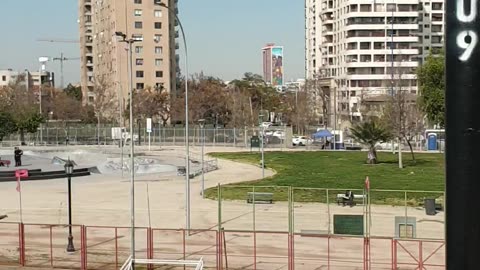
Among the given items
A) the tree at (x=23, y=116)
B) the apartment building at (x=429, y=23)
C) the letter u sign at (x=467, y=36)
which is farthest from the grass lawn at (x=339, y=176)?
the apartment building at (x=429, y=23)

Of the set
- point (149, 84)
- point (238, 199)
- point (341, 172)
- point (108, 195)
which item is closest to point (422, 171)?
point (341, 172)

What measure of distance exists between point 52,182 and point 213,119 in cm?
7035

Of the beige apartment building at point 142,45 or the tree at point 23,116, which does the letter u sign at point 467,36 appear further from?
the beige apartment building at point 142,45

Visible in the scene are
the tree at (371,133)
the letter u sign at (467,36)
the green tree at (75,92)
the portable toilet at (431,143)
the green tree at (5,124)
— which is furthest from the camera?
the green tree at (75,92)

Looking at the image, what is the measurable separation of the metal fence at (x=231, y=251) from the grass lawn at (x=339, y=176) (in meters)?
5.28

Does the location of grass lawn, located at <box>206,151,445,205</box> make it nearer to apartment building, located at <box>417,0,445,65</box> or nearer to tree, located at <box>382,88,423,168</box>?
tree, located at <box>382,88,423,168</box>

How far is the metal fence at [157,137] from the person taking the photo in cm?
9454

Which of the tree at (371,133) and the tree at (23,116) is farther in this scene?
the tree at (23,116)

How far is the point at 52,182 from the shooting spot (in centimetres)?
5072

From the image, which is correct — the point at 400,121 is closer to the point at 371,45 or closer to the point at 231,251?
the point at 231,251

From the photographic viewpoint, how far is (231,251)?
23938 millimetres

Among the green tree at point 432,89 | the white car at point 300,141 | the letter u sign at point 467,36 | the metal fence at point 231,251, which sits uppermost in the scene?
the green tree at point 432,89

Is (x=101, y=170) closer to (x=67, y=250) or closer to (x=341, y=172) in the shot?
(x=341, y=172)

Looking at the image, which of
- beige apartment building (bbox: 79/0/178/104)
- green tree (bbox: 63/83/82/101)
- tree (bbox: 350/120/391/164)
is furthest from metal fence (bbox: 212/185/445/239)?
green tree (bbox: 63/83/82/101)
